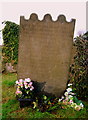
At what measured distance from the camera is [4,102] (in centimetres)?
384

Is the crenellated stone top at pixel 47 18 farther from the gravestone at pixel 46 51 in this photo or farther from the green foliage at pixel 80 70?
the green foliage at pixel 80 70

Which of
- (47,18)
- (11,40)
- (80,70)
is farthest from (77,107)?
(11,40)

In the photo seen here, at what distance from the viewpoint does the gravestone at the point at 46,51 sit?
12.2 feet

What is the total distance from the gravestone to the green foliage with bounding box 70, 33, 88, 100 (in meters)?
0.28

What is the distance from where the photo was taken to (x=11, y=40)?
325 inches

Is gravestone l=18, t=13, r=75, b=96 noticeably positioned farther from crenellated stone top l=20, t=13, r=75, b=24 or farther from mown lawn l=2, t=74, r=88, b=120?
mown lawn l=2, t=74, r=88, b=120

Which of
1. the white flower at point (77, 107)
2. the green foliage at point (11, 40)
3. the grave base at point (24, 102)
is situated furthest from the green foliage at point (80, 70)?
the green foliage at point (11, 40)

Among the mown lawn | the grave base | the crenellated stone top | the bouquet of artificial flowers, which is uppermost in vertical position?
the crenellated stone top

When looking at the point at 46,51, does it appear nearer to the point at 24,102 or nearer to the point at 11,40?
the point at 24,102

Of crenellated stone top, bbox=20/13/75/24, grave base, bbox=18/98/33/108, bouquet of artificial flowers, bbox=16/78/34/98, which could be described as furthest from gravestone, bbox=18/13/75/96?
grave base, bbox=18/98/33/108

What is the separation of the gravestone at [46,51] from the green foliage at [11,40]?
14.7ft

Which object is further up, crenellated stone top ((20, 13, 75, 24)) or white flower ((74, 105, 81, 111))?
crenellated stone top ((20, 13, 75, 24))

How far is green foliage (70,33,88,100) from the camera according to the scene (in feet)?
12.9

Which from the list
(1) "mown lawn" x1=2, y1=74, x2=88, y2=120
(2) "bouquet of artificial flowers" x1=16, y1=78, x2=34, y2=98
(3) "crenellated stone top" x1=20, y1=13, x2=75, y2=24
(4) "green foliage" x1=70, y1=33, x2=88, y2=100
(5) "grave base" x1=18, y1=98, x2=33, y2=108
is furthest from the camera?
(4) "green foliage" x1=70, y1=33, x2=88, y2=100
